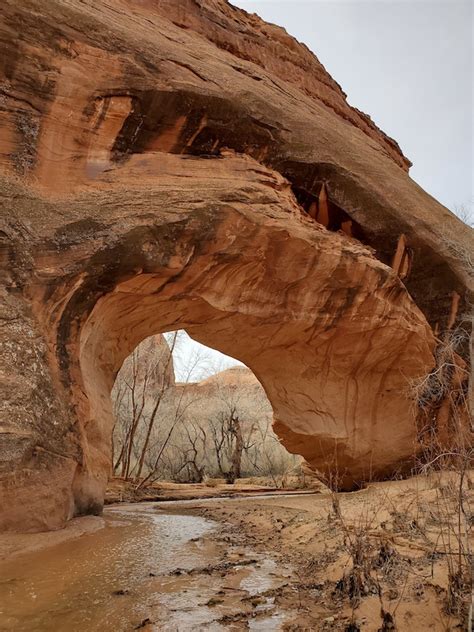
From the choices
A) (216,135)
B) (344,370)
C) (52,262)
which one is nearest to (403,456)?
(344,370)

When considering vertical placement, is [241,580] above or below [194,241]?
below

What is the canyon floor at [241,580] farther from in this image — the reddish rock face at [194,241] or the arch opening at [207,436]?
the arch opening at [207,436]

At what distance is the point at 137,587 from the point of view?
360 centimetres

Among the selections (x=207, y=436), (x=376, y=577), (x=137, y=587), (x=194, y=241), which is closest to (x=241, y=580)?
(x=137, y=587)

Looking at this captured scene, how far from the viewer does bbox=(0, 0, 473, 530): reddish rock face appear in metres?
5.75

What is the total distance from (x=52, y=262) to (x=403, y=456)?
293 inches

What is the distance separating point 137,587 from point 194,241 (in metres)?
4.41

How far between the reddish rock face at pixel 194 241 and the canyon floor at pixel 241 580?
27.9 inches

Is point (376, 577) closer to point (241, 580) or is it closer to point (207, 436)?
point (241, 580)

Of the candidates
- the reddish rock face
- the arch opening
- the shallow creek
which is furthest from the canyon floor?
the arch opening

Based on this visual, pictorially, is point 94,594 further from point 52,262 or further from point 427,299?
point 427,299

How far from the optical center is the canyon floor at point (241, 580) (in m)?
2.87

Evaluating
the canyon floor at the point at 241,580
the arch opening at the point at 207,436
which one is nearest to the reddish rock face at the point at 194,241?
the canyon floor at the point at 241,580

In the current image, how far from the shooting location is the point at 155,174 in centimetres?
702
